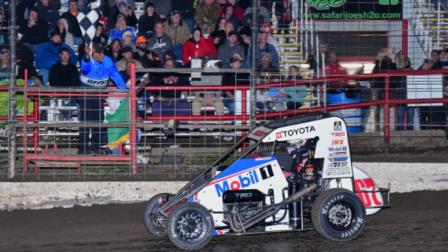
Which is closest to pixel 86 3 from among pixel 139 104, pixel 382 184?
pixel 139 104

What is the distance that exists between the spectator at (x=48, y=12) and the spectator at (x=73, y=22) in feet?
Result: 0.67

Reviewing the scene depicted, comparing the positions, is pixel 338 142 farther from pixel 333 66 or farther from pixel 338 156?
pixel 333 66

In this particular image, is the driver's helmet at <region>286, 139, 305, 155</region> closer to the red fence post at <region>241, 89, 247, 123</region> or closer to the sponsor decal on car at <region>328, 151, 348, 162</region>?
the sponsor decal on car at <region>328, 151, 348, 162</region>

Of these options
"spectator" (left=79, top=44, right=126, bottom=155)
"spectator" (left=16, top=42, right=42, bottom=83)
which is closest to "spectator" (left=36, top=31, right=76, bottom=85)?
"spectator" (left=16, top=42, right=42, bottom=83)

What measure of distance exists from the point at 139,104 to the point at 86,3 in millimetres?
5094

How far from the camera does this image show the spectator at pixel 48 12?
60.4 feet

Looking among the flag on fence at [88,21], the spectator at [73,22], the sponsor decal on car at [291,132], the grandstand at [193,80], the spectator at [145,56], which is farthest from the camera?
the flag on fence at [88,21]

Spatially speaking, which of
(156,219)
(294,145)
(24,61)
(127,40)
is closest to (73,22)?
(127,40)

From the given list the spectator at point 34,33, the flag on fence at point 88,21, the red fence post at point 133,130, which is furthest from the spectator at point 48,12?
Answer: the red fence post at point 133,130

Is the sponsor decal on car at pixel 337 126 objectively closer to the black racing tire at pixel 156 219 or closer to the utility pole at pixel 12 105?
the black racing tire at pixel 156 219

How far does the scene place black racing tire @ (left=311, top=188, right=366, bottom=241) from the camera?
9.46m

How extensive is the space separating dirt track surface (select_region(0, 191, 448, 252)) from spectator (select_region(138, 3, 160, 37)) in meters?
7.03

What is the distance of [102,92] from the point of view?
13086 mm

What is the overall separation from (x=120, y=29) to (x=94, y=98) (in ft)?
17.5
